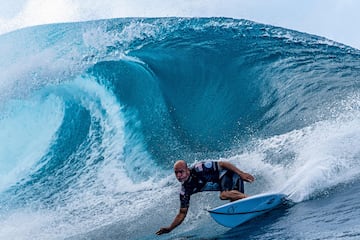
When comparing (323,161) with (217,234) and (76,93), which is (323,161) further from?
(76,93)

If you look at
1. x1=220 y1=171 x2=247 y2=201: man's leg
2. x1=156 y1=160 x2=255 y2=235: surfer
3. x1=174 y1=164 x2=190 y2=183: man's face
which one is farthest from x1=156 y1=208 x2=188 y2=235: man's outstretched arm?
x1=220 y1=171 x2=247 y2=201: man's leg

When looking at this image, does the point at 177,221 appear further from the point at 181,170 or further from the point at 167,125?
the point at 167,125

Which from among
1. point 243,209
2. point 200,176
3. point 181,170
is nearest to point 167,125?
point 200,176

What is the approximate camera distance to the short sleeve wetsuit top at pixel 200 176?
19.9 ft

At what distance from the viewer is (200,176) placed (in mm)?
6098

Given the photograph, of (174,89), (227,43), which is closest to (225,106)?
(174,89)

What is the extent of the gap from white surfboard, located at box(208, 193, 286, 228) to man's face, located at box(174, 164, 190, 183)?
0.59 meters

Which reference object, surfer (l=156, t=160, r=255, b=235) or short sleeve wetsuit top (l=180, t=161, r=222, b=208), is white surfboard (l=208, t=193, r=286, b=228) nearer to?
surfer (l=156, t=160, r=255, b=235)

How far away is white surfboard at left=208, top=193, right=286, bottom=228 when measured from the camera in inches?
219

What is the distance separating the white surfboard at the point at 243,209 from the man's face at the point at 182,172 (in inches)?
23.2

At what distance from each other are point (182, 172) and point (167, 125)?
589 centimetres

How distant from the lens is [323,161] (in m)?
6.41

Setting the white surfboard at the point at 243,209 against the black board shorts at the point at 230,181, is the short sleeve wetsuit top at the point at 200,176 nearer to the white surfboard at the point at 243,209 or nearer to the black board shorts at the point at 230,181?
the black board shorts at the point at 230,181

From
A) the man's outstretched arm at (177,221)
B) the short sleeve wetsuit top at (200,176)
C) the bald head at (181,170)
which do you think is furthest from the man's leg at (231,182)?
the man's outstretched arm at (177,221)
